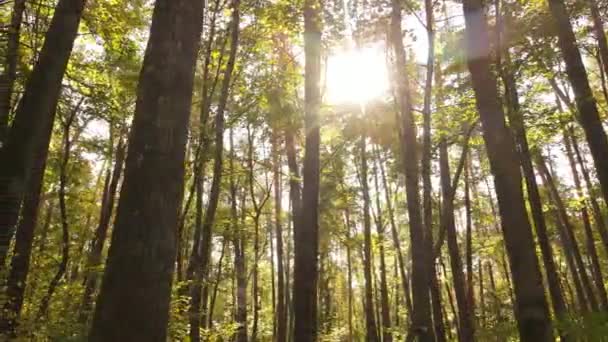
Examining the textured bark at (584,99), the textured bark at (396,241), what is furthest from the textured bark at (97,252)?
the textured bark at (396,241)

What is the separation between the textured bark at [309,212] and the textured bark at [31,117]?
13.8ft

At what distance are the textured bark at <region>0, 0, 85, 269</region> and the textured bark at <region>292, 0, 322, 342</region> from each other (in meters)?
4.22

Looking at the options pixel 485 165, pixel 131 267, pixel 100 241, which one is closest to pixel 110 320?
pixel 131 267

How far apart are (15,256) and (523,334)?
7929 mm

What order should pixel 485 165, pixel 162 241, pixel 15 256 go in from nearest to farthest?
pixel 162 241 → pixel 15 256 → pixel 485 165

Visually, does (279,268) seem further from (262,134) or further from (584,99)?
(584,99)

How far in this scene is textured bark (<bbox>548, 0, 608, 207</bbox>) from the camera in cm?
761

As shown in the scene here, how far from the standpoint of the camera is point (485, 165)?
20.3m

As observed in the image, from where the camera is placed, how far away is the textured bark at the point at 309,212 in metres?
8.89

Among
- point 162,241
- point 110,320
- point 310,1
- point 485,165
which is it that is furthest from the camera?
point 485,165

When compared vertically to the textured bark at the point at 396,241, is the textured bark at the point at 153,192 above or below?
below

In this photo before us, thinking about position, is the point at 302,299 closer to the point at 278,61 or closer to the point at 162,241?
the point at 162,241

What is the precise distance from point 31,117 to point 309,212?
601 centimetres

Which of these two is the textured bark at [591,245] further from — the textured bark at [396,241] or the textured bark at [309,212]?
the textured bark at [309,212]
